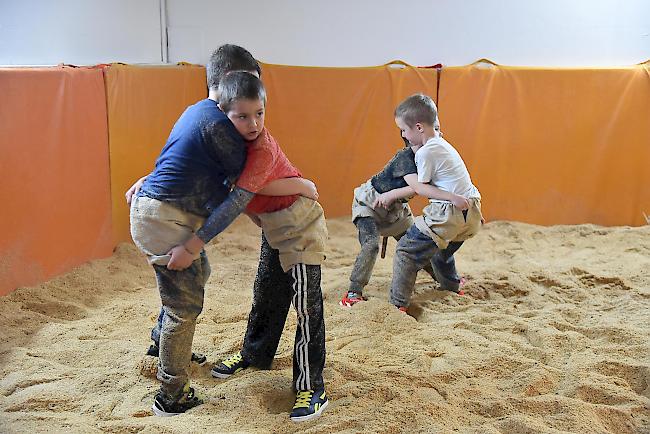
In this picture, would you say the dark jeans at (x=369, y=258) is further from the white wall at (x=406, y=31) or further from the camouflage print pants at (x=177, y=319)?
the white wall at (x=406, y=31)

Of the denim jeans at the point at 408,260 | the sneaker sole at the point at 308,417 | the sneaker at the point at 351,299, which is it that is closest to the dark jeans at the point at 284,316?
the sneaker sole at the point at 308,417

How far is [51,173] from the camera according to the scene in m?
3.95

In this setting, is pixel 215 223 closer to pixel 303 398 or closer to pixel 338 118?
pixel 303 398

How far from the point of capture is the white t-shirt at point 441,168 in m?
3.54

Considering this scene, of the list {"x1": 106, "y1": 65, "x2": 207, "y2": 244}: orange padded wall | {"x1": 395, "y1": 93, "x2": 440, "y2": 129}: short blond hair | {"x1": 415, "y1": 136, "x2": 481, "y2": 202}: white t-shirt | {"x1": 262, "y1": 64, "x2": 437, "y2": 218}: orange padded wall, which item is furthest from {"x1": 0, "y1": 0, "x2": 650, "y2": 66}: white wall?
{"x1": 415, "y1": 136, "x2": 481, "y2": 202}: white t-shirt

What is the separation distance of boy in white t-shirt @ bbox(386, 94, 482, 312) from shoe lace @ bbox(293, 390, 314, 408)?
49.3 inches

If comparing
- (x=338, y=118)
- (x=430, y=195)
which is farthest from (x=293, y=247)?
(x=338, y=118)

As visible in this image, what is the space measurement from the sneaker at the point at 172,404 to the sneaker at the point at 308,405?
15.6 inches

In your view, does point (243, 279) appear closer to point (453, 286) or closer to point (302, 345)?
point (453, 286)

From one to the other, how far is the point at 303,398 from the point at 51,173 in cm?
229

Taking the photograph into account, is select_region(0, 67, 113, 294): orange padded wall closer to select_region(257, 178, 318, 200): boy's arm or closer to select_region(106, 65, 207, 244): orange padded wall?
select_region(106, 65, 207, 244): orange padded wall

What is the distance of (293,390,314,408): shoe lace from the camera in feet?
8.26

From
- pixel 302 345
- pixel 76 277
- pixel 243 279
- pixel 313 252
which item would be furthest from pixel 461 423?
pixel 76 277

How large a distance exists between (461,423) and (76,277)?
2578 mm
